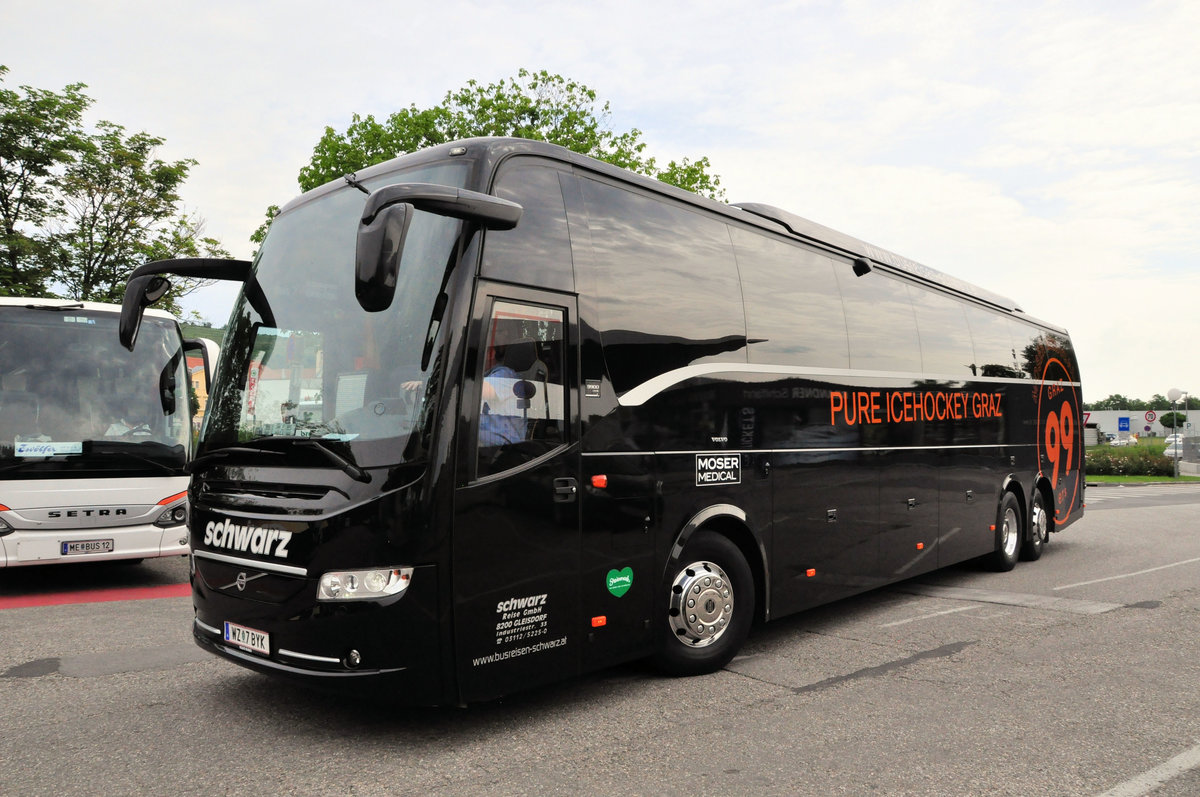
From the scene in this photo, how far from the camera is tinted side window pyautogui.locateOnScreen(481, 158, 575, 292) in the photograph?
15.6 feet

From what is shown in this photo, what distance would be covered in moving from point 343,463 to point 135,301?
98.1 inches

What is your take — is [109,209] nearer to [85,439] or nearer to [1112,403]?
[85,439]

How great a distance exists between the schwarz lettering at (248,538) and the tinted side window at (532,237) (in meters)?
1.69

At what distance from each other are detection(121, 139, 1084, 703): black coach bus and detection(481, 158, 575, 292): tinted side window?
0.02 metres

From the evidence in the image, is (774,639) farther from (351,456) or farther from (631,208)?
(351,456)

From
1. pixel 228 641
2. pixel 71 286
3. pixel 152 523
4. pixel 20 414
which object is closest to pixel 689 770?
pixel 228 641

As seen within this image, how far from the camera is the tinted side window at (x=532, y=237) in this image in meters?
4.76

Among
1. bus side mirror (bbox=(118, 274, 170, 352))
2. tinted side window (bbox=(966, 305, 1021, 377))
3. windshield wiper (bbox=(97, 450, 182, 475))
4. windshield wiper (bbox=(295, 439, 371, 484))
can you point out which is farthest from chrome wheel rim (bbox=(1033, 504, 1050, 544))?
bus side mirror (bbox=(118, 274, 170, 352))

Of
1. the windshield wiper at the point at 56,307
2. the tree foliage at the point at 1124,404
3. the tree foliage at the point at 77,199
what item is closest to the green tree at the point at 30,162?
the tree foliage at the point at 77,199

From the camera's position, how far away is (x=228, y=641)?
4879 mm

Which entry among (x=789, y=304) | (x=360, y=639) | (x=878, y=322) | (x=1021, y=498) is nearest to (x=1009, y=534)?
(x=1021, y=498)

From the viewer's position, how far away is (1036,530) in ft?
39.5

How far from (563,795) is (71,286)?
Answer: 21.9 metres

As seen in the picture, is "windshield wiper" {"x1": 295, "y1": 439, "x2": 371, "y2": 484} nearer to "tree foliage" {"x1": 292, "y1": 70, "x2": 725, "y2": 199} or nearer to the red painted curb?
the red painted curb
